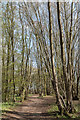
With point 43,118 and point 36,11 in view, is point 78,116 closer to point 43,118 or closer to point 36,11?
point 43,118

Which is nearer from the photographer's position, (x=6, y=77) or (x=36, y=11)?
(x=6, y=77)

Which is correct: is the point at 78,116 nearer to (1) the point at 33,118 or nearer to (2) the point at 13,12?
(1) the point at 33,118

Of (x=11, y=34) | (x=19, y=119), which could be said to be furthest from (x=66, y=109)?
(x=11, y=34)

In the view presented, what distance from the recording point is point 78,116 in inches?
215

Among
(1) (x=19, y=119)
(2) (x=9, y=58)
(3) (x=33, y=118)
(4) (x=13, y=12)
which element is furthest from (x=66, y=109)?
(4) (x=13, y=12)

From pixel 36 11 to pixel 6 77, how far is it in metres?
5.23

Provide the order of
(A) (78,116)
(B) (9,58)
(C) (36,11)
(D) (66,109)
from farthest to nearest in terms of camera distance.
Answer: (C) (36,11)
(B) (9,58)
(D) (66,109)
(A) (78,116)

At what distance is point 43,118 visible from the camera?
5.79m

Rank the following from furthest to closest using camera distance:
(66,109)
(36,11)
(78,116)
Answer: (36,11)
(66,109)
(78,116)

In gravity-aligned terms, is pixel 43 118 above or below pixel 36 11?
below

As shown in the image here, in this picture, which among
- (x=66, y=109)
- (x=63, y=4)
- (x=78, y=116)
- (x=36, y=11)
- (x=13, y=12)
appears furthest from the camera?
(x=13, y=12)

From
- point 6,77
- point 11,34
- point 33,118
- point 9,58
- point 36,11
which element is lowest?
point 33,118

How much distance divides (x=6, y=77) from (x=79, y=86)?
6200 millimetres

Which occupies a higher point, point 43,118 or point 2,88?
point 2,88
